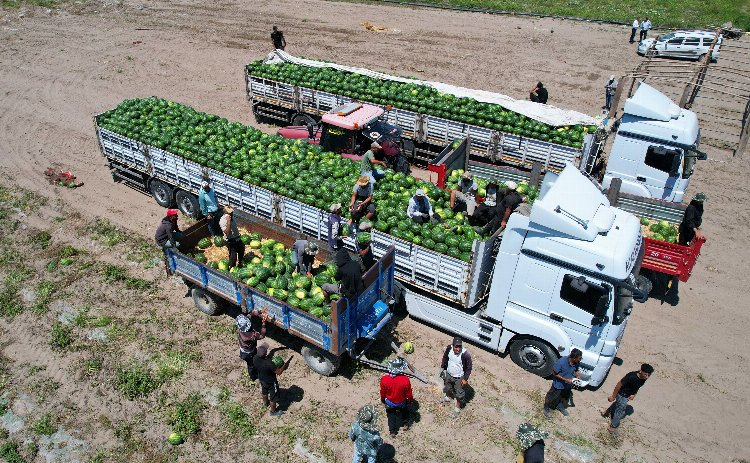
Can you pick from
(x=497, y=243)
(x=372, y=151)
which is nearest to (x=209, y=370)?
(x=497, y=243)

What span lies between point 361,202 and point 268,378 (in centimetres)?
497

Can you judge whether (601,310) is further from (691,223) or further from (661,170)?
(661,170)

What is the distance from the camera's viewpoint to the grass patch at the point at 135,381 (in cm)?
1129

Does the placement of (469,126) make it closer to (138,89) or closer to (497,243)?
(497,243)

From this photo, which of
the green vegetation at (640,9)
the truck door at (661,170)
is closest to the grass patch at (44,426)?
the truck door at (661,170)

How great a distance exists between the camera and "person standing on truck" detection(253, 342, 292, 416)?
32.8ft

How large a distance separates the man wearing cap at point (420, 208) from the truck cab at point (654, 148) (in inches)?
238

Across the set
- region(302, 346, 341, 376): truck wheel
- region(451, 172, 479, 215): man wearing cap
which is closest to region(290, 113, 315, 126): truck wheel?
region(451, 172, 479, 215): man wearing cap

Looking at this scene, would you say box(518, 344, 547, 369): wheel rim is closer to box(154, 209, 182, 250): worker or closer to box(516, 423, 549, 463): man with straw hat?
box(516, 423, 549, 463): man with straw hat

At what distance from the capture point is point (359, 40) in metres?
33.6

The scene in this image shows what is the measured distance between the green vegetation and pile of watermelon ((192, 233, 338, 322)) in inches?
1285

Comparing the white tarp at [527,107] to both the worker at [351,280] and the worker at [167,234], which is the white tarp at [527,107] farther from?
the worker at [167,234]

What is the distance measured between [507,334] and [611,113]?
1186 cm

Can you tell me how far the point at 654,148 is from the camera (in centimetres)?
1516
